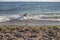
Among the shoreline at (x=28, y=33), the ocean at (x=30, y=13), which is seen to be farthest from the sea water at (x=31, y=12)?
the shoreline at (x=28, y=33)

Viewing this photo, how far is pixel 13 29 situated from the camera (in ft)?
16.8

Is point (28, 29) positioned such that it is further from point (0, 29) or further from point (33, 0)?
point (33, 0)

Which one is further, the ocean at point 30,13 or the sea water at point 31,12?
the sea water at point 31,12

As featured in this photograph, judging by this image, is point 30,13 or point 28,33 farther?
point 30,13

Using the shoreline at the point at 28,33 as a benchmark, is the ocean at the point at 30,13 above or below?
below

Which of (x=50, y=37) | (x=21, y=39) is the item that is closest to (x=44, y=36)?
(x=50, y=37)

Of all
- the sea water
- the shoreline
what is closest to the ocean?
the sea water

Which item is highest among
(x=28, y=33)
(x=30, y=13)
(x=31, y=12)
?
(x=28, y=33)

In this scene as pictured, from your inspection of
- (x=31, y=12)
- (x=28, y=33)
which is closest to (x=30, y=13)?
(x=31, y=12)

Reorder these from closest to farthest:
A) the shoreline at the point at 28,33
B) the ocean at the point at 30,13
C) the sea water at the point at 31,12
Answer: the shoreline at the point at 28,33, the ocean at the point at 30,13, the sea water at the point at 31,12

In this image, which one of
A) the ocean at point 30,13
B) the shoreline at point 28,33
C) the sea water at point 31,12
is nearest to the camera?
the shoreline at point 28,33

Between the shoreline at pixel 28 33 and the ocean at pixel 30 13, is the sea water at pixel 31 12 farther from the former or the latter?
the shoreline at pixel 28 33

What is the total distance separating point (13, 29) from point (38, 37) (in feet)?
2.72

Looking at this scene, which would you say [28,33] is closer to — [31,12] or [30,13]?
[30,13]
